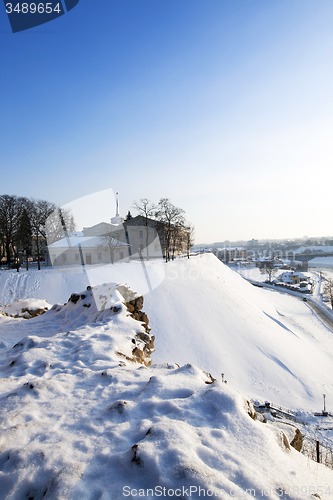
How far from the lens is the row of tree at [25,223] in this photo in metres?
38.5

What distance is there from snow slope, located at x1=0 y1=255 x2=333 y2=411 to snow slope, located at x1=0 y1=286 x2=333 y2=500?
6.13 metres

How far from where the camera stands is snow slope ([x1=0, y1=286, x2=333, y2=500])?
269cm

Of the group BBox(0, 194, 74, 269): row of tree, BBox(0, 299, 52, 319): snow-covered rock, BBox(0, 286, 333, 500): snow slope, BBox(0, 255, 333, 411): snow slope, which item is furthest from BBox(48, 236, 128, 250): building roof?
BBox(0, 286, 333, 500): snow slope

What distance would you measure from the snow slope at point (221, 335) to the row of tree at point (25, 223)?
9.28 meters

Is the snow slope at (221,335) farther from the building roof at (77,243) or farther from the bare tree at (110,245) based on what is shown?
the building roof at (77,243)

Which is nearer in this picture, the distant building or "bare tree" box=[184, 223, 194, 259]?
"bare tree" box=[184, 223, 194, 259]

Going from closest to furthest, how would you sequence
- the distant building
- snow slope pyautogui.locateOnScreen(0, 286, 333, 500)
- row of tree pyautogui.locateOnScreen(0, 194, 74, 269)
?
1. snow slope pyautogui.locateOnScreen(0, 286, 333, 500)
2. row of tree pyautogui.locateOnScreen(0, 194, 74, 269)
3. the distant building

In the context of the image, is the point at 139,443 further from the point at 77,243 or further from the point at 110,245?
the point at 77,243

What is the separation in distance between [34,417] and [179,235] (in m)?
44.9

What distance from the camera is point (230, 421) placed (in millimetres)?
3656

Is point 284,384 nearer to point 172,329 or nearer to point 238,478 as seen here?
point 172,329
